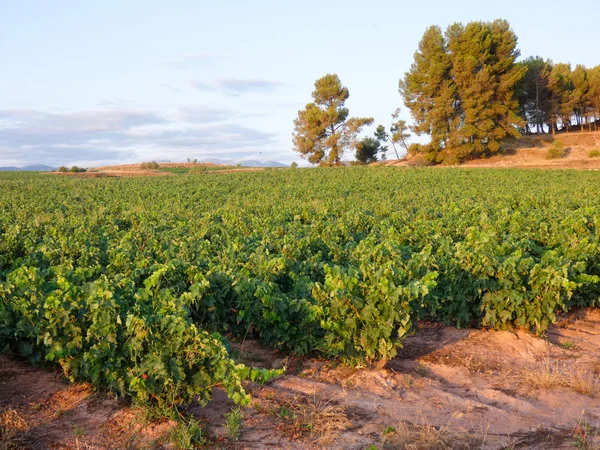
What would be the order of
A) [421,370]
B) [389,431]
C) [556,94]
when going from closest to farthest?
[389,431] → [421,370] → [556,94]

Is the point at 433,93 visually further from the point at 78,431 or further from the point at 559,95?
the point at 78,431

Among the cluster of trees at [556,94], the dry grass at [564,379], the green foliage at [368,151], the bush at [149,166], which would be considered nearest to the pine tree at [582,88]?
the cluster of trees at [556,94]

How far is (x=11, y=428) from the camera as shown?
458cm

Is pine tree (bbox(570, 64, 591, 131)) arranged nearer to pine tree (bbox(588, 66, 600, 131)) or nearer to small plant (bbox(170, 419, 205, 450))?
pine tree (bbox(588, 66, 600, 131))

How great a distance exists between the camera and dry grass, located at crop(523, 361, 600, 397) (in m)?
5.60

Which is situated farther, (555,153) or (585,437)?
(555,153)

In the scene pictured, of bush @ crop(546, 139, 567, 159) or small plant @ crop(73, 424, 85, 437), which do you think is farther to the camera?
bush @ crop(546, 139, 567, 159)

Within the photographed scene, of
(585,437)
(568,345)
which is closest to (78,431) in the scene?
(585,437)

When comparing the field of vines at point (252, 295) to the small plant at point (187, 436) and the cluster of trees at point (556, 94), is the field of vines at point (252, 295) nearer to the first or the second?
the small plant at point (187, 436)

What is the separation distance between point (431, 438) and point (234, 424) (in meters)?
1.75

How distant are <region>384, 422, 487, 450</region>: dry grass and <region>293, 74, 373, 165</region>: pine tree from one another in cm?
6063

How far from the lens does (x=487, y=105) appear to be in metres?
55.5

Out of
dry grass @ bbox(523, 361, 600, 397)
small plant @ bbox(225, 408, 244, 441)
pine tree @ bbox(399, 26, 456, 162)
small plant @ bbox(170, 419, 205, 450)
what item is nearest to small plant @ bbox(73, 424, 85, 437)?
small plant @ bbox(170, 419, 205, 450)

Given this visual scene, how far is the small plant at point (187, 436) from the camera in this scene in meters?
4.38
